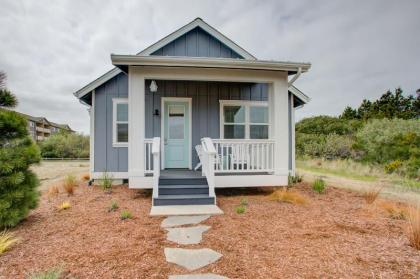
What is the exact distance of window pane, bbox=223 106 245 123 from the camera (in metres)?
7.95

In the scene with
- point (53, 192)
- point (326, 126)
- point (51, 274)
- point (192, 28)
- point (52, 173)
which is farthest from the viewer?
point (326, 126)

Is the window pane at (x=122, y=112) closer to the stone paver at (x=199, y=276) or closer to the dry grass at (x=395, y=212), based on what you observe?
the stone paver at (x=199, y=276)

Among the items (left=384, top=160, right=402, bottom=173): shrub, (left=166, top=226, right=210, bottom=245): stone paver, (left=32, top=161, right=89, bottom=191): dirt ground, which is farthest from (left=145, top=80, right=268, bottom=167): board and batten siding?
(left=384, top=160, right=402, bottom=173): shrub

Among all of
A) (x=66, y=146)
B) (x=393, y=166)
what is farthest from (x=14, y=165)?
(x=66, y=146)

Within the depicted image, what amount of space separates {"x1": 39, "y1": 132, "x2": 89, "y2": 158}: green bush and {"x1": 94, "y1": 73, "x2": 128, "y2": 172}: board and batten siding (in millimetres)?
18501

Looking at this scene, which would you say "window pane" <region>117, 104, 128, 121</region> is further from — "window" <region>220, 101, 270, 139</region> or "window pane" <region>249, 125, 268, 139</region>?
"window pane" <region>249, 125, 268, 139</region>

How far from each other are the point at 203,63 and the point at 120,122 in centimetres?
393

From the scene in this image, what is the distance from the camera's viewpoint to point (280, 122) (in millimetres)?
6160

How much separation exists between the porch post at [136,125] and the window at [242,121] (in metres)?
3.06

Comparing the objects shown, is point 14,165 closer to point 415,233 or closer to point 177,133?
point 177,133

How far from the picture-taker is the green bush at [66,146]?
23.3m

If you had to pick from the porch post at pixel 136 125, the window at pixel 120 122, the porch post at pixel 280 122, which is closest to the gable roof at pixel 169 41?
the window at pixel 120 122

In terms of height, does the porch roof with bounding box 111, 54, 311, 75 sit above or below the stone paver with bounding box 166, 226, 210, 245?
above

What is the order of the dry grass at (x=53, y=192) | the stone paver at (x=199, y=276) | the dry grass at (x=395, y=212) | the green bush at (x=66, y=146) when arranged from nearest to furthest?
the stone paver at (x=199, y=276), the dry grass at (x=395, y=212), the dry grass at (x=53, y=192), the green bush at (x=66, y=146)
